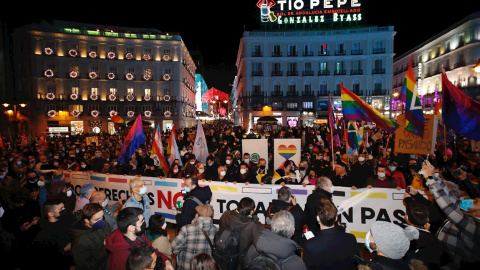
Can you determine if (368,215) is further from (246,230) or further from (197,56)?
(197,56)

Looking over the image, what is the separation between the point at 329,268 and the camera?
3.14 metres

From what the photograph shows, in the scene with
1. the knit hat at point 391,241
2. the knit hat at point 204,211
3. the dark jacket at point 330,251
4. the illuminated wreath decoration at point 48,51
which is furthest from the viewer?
the illuminated wreath decoration at point 48,51

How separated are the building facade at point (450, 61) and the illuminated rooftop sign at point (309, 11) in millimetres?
12060

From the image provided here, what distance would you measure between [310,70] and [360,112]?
4283 cm

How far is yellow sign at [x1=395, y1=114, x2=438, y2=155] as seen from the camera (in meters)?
7.45

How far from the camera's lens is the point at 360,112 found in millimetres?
8070

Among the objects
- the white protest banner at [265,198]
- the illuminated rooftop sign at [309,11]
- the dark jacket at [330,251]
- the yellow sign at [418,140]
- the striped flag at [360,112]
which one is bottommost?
the white protest banner at [265,198]

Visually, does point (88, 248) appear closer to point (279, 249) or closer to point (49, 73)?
point (279, 249)

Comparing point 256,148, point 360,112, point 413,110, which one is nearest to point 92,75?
point 256,148

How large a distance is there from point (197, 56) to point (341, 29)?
72750 millimetres

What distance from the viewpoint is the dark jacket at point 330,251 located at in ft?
10.3

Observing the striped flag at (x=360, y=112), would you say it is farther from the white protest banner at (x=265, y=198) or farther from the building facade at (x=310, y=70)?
the building facade at (x=310, y=70)

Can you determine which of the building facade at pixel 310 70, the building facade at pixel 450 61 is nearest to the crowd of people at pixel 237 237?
the building facade at pixel 450 61

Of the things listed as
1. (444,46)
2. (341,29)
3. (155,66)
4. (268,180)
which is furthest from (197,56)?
(268,180)
